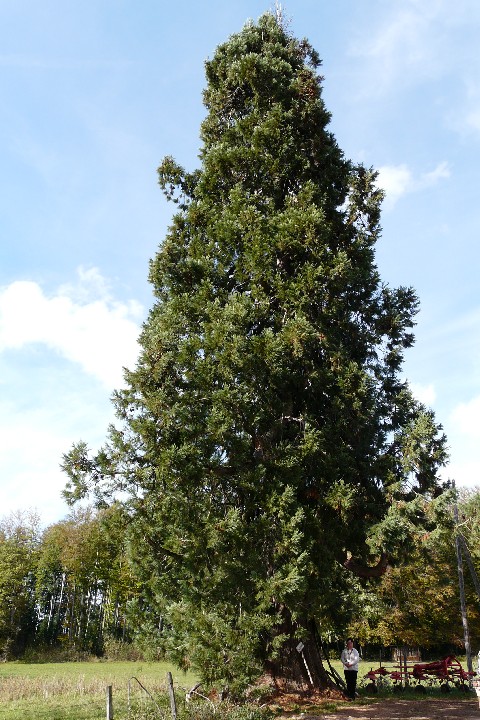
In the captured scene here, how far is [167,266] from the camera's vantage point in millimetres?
14719

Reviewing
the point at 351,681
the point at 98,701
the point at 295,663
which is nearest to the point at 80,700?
the point at 98,701

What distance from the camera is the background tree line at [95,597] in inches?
1046

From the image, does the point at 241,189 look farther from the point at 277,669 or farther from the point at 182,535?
the point at 277,669

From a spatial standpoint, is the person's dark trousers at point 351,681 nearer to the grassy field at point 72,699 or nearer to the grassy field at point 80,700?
the grassy field at point 80,700

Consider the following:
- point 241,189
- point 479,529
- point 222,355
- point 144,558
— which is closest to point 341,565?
point 144,558

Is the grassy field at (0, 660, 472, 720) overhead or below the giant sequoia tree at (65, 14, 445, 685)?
below

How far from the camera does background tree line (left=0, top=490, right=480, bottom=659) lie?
87.1ft

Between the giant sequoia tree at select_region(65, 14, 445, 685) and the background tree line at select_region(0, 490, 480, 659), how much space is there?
1213cm

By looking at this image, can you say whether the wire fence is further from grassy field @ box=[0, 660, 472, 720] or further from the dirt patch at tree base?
the dirt patch at tree base

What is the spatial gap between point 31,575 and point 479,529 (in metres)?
40.4

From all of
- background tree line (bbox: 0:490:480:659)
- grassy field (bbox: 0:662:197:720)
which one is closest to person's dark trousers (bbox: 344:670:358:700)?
grassy field (bbox: 0:662:197:720)

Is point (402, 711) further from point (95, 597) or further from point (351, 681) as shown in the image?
point (95, 597)

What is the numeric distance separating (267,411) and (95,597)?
4435 centimetres

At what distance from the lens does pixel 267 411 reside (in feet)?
40.9
